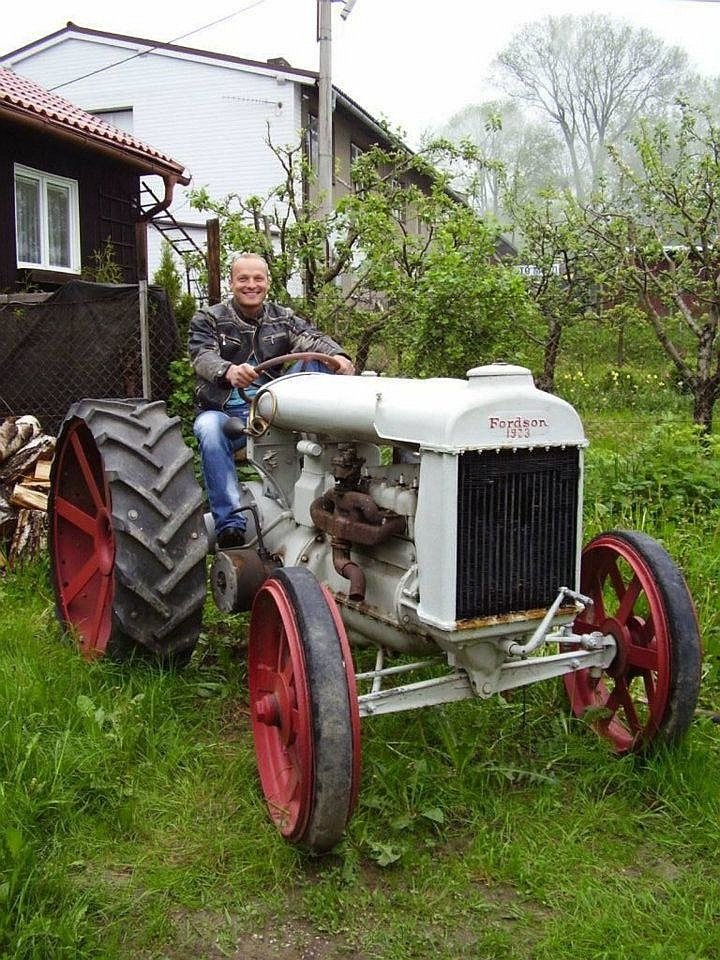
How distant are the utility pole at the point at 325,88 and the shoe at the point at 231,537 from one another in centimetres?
712

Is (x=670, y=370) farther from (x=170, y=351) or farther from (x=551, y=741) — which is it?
(x=551, y=741)

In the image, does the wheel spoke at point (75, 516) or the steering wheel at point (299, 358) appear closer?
the steering wheel at point (299, 358)

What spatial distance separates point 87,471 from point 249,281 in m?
1.17

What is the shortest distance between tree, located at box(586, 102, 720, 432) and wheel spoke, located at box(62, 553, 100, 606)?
214 inches

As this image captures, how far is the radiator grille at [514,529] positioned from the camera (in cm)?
A: 281

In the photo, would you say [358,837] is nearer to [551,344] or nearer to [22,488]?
[22,488]

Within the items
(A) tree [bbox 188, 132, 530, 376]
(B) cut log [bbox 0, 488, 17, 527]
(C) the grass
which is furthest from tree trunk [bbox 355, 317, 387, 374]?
(C) the grass

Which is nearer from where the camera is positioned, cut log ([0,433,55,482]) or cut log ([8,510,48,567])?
cut log ([8,510,48,567])

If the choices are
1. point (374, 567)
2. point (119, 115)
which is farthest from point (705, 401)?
point (119, 115)

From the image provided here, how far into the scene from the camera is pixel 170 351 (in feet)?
23.9

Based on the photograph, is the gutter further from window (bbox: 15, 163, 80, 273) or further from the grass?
the grass

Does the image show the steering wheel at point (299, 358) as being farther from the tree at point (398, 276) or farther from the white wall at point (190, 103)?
the white wall at point (190, 103)

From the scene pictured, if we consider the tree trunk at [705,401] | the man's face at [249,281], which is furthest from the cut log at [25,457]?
the tree trunk at [705,401]

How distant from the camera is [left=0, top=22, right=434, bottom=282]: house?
19453 millimetres
